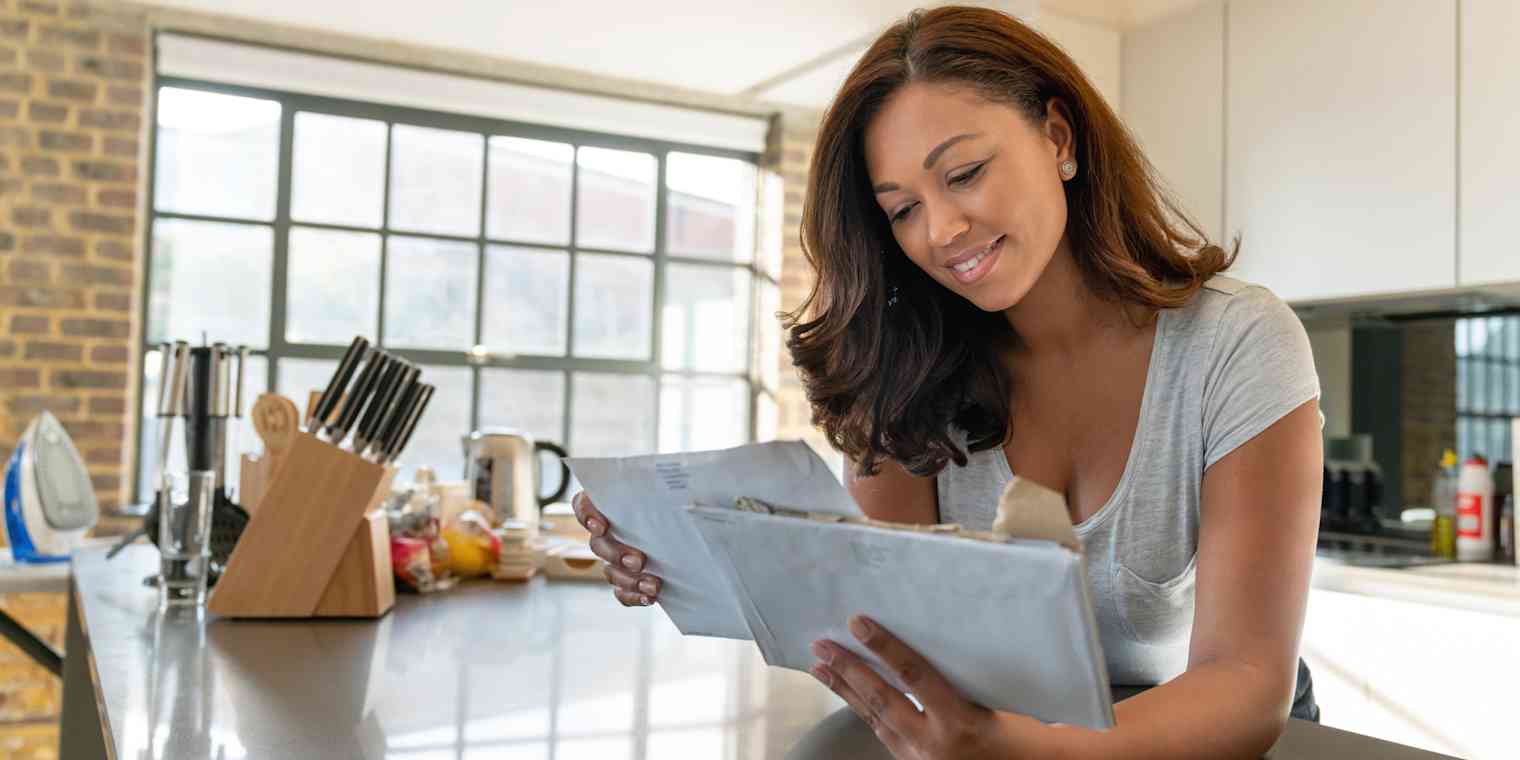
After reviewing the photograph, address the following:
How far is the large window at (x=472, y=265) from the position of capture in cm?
441

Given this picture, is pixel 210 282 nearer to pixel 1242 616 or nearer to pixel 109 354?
pixel 109 354

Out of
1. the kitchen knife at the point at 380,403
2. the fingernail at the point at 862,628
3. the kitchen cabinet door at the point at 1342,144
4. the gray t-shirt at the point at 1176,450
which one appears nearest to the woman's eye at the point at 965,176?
the gray t-shirt at the point at 1176,450

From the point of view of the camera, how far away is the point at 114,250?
4.07 meters

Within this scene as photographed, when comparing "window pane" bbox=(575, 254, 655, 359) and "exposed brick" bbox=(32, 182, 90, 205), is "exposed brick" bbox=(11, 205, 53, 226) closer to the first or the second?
"exposed brick" bbox=(32, 182, 90, 205)

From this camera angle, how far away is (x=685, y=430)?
5164mm

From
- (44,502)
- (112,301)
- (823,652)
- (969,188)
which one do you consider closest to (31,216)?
(112,301)

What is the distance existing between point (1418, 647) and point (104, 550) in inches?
108

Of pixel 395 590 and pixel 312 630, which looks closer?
pixel 312 630

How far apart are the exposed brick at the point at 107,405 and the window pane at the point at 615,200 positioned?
5.89 ft

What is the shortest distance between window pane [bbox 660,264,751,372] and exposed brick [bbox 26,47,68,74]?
91.8 inches

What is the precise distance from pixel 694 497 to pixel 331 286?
4125 millimetres

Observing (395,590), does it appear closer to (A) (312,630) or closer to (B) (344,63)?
(A) (312,630)

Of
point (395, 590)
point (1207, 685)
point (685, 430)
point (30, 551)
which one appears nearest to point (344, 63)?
point (685, 430)

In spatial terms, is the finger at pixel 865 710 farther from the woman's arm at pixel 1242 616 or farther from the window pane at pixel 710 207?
the window pane at pixel 710 207
